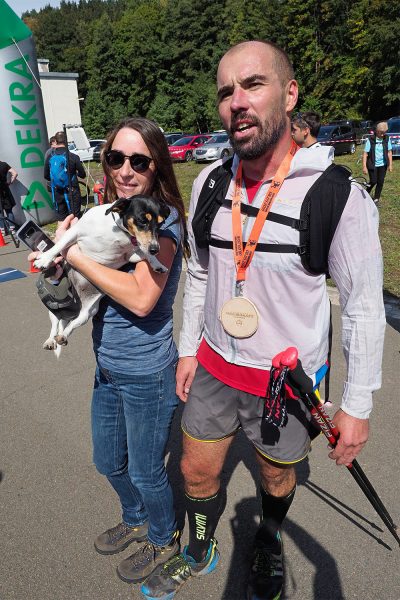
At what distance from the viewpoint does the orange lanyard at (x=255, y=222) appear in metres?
1.84

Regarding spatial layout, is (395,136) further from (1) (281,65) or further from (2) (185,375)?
(2) (185,375)

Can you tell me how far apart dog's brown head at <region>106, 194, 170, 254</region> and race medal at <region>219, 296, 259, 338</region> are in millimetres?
407

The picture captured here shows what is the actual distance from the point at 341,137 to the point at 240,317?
23.3 metres

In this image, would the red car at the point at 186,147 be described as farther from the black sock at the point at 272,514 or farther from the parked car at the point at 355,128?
the black sock at the point at 272,514

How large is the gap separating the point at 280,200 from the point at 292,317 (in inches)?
19.2

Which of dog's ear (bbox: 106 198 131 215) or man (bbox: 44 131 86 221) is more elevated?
dog's ear (bbox: 106 198 131 215)

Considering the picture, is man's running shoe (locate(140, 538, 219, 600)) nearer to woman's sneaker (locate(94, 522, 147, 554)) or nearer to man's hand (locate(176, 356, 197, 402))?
woman's sneaker (locate(94, 522, 147, 554))

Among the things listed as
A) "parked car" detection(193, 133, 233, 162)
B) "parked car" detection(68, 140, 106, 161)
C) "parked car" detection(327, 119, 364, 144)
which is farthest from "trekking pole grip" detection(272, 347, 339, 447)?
"parked car" detection(327, 119, 364, 144)

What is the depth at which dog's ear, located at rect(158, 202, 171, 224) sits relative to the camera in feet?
6.22

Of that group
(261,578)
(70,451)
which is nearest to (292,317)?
(261,578)

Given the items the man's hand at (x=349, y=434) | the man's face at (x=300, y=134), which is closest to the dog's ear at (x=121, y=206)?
the man's hand at (x=349, y=434)

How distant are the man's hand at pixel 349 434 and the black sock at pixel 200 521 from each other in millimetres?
760

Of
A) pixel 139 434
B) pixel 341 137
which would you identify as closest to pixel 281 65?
pixel 139 434

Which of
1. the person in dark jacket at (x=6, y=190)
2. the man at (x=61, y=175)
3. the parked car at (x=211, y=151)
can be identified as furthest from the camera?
the parked car at (x=211, y=151)
